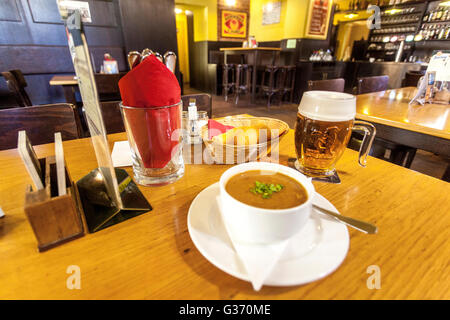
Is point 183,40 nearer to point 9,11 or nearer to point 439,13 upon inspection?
point 9,11

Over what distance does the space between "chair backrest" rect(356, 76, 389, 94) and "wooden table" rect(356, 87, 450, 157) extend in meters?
0.54

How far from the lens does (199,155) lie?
803 millimetres

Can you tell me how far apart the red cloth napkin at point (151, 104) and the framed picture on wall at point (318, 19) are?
677cm

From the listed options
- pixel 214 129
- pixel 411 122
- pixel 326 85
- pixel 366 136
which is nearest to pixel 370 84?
pixel 326 85

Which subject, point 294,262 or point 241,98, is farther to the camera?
point 241,98

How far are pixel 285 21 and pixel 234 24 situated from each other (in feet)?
5.96

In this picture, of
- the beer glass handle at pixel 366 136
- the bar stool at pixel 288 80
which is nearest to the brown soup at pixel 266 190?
the beer glass handle at pixel 366 136

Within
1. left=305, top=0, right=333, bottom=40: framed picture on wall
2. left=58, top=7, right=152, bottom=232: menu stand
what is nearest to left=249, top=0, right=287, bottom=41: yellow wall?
left=305, top=0, right=333, bottom=40: framed picture on wall

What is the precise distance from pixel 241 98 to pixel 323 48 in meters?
2.69

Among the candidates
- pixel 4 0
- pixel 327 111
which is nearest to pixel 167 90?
pixel 327 111

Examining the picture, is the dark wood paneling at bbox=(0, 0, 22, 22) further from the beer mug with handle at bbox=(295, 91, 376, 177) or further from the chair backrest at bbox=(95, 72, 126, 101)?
the beer mug with handle at bbox=(295, 91, 376, 177)

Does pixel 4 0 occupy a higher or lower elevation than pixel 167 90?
higher

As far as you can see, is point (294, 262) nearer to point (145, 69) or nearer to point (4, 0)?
point (145, 69)
